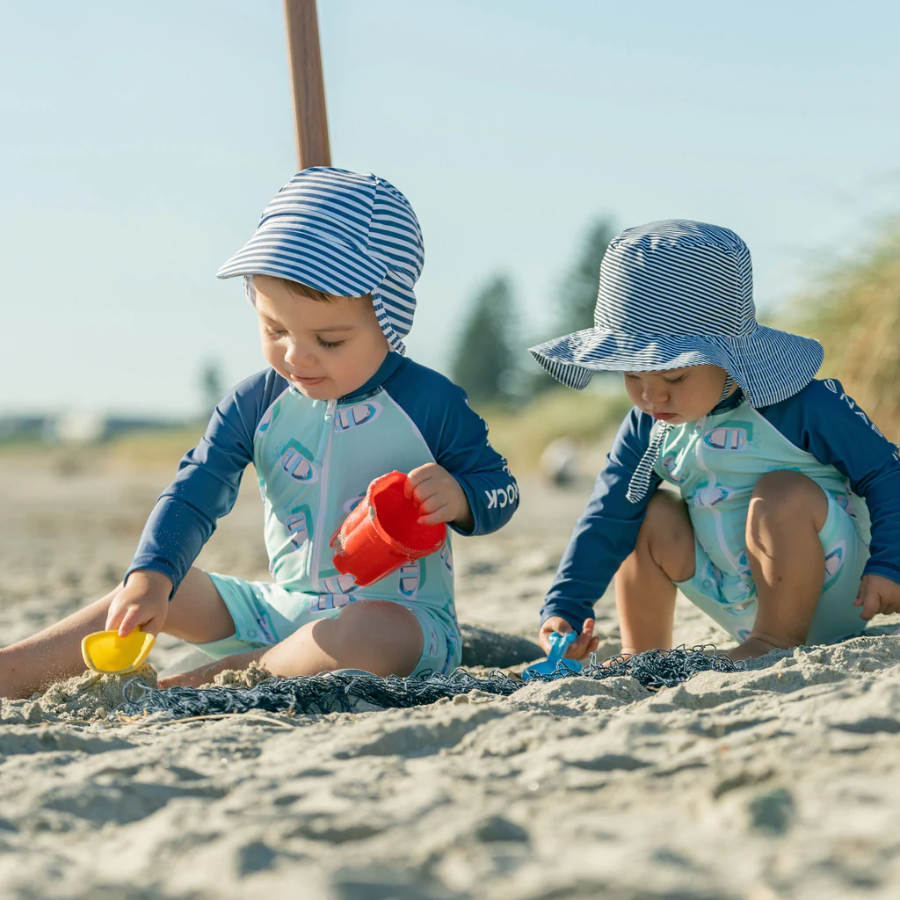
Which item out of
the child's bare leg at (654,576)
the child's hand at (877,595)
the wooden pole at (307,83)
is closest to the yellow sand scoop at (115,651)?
the child's bare leg at (654,576)

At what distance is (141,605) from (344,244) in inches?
34.7

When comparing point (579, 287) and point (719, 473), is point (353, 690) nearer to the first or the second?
point (719, 473)

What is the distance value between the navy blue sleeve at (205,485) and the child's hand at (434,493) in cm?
50

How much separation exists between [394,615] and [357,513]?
24cm

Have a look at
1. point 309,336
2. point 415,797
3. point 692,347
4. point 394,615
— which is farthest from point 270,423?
point 415,797

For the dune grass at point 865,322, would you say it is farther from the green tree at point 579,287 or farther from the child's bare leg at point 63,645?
the green tree at point 579,287

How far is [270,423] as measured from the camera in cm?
263

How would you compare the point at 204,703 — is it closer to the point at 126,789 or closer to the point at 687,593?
the point at 126,789

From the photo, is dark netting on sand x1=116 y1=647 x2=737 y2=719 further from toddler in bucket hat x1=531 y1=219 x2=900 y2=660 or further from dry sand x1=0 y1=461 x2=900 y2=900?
toddler in bucket hat x1=531 y1=219 x2=900 y2=660

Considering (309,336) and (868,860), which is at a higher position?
(309,336)

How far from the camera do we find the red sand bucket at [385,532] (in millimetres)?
2291

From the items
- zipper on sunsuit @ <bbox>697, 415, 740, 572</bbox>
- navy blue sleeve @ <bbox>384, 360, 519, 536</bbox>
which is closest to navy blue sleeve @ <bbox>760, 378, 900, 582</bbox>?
zipper on sunsuit @ <bbox>697, 415, 740, 572</bbox>

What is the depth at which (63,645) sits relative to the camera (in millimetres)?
2455

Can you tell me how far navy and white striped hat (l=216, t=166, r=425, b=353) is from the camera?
2.37 meters
